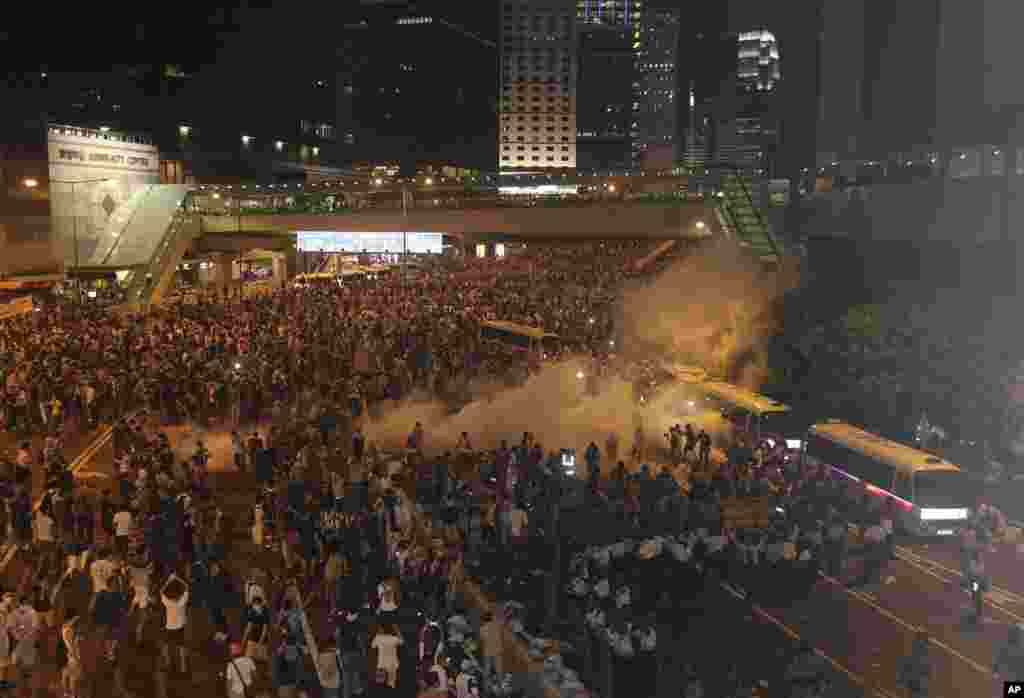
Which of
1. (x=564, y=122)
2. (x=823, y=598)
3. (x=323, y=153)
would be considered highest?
(x=564, y=122)

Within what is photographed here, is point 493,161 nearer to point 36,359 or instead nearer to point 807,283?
point 807,283

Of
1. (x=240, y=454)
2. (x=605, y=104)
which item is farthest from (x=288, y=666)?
(x=605, y=104)

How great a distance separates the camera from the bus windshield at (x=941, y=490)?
534 inches

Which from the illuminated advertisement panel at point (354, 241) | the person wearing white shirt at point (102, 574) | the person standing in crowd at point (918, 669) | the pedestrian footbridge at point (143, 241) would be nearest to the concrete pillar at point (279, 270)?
the illuminated advertisement panel at point (354, 241)

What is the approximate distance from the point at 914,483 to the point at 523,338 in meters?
12.6

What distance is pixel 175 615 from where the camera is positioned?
8391 millimetres

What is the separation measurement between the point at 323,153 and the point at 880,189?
60833 mm

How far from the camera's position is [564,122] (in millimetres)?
148875

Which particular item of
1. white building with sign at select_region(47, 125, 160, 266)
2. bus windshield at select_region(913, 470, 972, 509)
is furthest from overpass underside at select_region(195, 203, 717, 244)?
bus windshield at select_region(913, 470, 972, 509)

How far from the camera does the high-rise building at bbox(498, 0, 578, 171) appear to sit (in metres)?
149

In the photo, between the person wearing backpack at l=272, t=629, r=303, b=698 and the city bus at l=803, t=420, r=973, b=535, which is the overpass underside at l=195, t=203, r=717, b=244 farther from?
the person wearing backpack at l=272, t=629, r=303, b=698

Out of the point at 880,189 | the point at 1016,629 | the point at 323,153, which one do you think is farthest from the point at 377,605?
the point at 323,153

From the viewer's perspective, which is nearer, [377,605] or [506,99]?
[377,605]

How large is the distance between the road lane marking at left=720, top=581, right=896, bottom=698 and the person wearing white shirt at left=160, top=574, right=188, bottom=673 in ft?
20.7
